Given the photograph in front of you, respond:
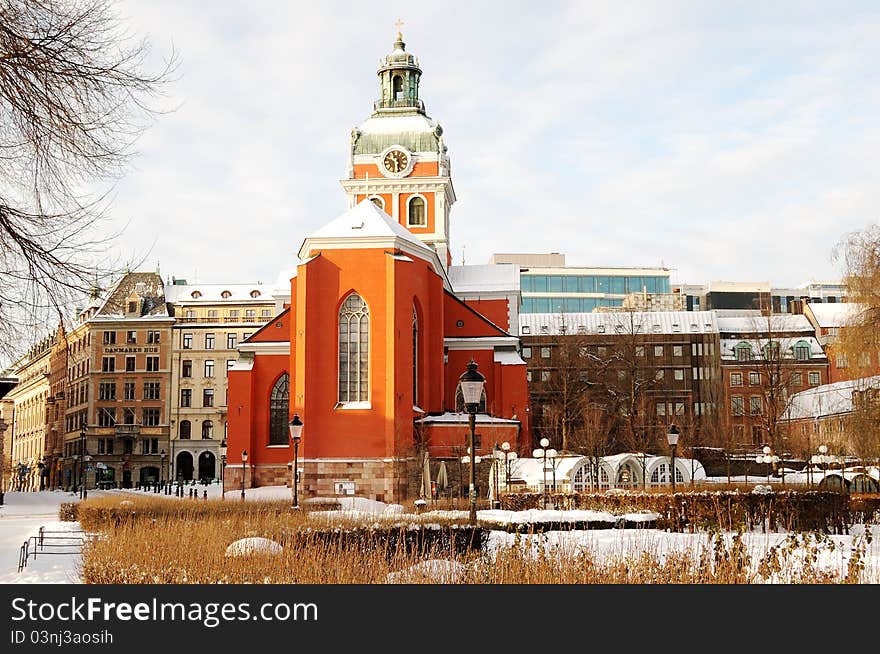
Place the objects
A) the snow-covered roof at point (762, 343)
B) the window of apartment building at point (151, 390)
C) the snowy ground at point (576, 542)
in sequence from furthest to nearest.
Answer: the window of apartment building at point (151, 390) < the snow-covered roof at point (762, 343) < the snowy ground at point (576, 542)

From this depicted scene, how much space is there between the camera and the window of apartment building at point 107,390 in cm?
8262

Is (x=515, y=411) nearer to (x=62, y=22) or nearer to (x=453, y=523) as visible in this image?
(x=453, y=523)

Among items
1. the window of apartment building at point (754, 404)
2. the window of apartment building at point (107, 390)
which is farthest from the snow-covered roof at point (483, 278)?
the window of apartment building at point (107, 390)

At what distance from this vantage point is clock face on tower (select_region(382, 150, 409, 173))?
59.6 meters

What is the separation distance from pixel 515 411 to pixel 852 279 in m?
22.9

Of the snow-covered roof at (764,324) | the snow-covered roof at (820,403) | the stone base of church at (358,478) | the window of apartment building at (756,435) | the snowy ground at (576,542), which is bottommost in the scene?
the snowy ground at (576,542)

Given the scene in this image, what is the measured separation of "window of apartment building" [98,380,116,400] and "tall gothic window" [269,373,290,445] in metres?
40.1

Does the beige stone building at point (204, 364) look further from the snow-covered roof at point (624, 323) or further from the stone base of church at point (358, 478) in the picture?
the stone base of church at point (358, 478)

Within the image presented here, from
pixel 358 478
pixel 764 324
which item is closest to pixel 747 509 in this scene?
pixel 358 478

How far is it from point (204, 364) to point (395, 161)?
31.5 metres

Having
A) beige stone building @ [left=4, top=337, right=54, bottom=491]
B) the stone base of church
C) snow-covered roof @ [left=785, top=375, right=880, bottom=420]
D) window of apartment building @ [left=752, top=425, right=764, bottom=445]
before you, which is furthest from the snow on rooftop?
beige stone building @ [left=4, top=337, right=54, bottom=491]

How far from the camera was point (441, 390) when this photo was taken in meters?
46.2

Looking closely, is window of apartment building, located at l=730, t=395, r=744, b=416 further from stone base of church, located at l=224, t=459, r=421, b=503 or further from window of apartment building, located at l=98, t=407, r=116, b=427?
window of apartment building, located at l=98, t=407, r=116, b=427

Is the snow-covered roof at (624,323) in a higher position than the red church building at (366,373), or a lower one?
higher
